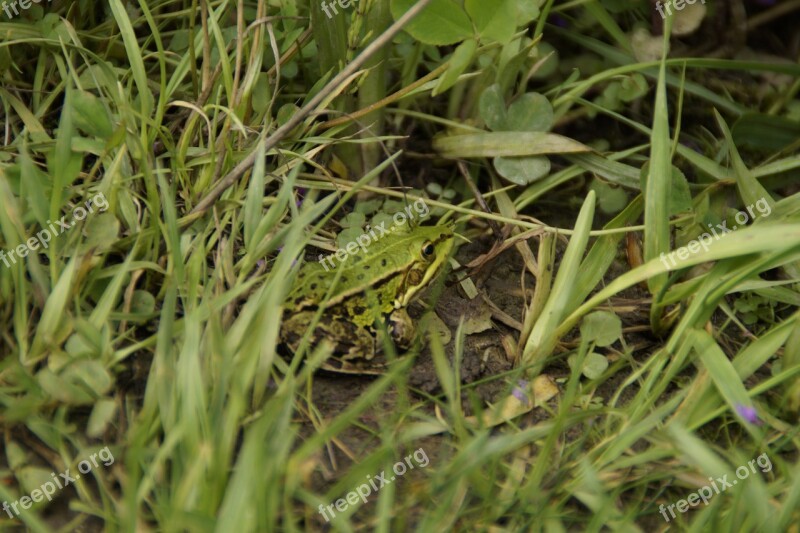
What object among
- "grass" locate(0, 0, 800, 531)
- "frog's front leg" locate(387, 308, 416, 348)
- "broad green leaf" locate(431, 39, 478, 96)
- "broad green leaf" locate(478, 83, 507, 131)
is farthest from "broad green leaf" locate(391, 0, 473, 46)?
"frog's front leg" locate(387, 308, 416, 348)

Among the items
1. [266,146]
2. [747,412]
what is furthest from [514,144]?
[747,412]

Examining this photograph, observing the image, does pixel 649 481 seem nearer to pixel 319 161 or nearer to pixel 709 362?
pixel 709 362

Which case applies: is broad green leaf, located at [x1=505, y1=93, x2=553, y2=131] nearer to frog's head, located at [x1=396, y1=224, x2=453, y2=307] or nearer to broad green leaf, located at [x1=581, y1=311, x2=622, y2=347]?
frog's head, located at [x1=396, y1=224, x2=453, y2=307]

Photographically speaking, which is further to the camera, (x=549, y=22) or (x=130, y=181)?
(x=549, y=22)

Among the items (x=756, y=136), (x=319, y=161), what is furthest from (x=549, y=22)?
(x=319, y=161)

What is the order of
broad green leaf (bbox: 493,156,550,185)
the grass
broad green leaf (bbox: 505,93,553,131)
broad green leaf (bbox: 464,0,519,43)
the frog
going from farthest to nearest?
broad green leaf (bbox: 505,93,553,131) → broad green leaf (bbox: 493,156,550,185) → broad green leaf (bbox: 464,0,519,43) → the frog → the grass
